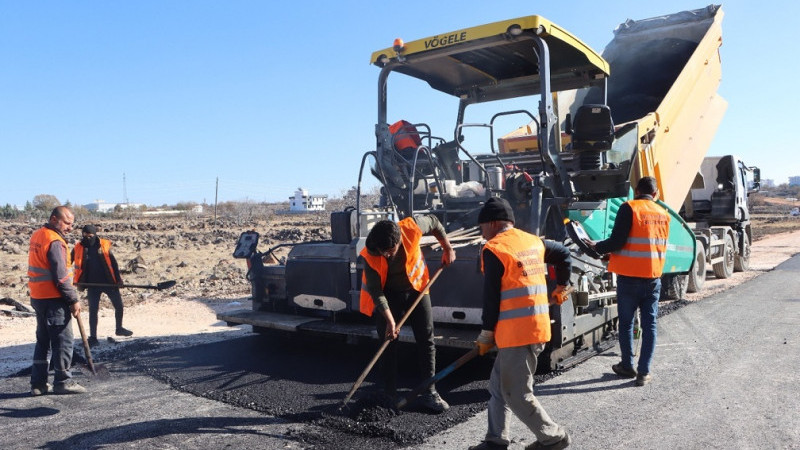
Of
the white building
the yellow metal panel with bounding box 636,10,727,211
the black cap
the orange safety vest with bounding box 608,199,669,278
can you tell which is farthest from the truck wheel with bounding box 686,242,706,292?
the white building

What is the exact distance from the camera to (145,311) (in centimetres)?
845

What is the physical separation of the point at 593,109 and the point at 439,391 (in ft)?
8.56

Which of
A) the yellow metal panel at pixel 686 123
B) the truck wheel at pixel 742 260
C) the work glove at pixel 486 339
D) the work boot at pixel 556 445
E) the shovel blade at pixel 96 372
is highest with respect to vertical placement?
the yellow metal panel at pixel 686 123

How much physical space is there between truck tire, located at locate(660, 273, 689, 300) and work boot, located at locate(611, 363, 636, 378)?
382 cm

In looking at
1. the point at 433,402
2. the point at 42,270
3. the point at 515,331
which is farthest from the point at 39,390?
the point at 515,331

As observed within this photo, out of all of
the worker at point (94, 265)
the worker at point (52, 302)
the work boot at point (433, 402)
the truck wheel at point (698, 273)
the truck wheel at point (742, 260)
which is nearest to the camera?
the work boot at point (433, 402)

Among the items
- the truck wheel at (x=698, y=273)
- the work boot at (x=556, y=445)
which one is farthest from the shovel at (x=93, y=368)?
the truck wheel at (x=698, y=273)

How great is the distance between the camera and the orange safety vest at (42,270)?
4652mm

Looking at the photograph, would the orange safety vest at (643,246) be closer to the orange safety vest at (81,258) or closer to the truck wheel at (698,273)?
the truck wheel at (698,273)

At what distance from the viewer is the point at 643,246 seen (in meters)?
4.31

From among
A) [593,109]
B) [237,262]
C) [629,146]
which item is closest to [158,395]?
[593,109]

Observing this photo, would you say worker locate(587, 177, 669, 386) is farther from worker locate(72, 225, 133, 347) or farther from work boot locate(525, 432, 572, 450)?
worker locate(72, 225, 133, 347)

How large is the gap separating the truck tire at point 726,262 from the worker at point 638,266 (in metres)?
6.42

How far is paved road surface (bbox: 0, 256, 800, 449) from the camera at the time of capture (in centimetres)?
Answer: 337
